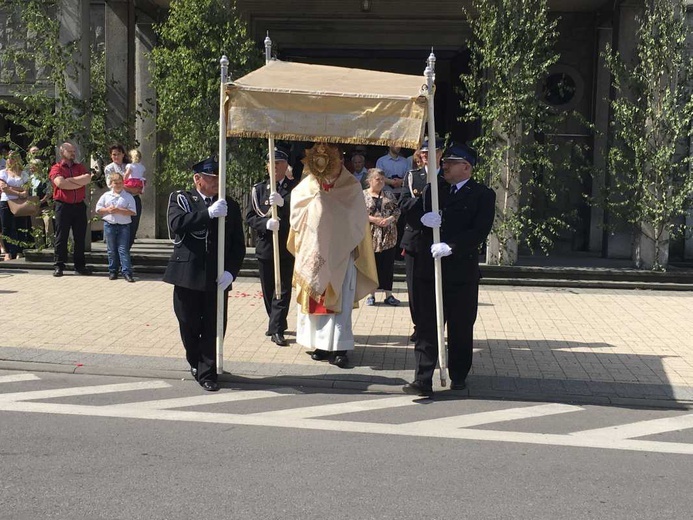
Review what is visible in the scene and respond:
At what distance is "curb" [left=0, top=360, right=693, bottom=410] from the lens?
24.4 ft

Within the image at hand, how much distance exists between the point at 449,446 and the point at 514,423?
32.7 inches

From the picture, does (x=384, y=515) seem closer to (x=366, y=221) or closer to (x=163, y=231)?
(x=366, y=221)

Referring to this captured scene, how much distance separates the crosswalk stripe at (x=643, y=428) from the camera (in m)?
6.48

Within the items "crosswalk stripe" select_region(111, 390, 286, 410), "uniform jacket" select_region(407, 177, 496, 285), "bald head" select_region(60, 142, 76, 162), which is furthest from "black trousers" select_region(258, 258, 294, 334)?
"bald head" select_region(60, 142, 76, 162)

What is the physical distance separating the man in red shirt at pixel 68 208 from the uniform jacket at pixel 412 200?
269 inches

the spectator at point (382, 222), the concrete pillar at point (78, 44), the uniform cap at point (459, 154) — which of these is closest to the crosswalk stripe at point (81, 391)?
the uniform cap at point (459, 154)

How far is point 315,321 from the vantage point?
8.30 meters

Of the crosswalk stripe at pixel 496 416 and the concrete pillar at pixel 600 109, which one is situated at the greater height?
the concrete pillar at pixel 600 109

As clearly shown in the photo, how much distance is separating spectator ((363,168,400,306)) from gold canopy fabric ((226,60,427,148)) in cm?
344

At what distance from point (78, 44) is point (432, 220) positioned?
8762 mm

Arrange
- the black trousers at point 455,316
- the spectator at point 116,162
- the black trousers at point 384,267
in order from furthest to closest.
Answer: the spectator at point 116,162
the black trousers at point 384,267
the black trousers at point 455,316

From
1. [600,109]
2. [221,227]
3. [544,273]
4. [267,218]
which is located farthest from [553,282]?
[221,227]

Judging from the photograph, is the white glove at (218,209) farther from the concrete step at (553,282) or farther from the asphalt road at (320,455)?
the concrete step at (553,282)

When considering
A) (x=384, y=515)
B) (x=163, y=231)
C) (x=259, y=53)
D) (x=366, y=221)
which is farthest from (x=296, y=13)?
(x=384, y=515)
